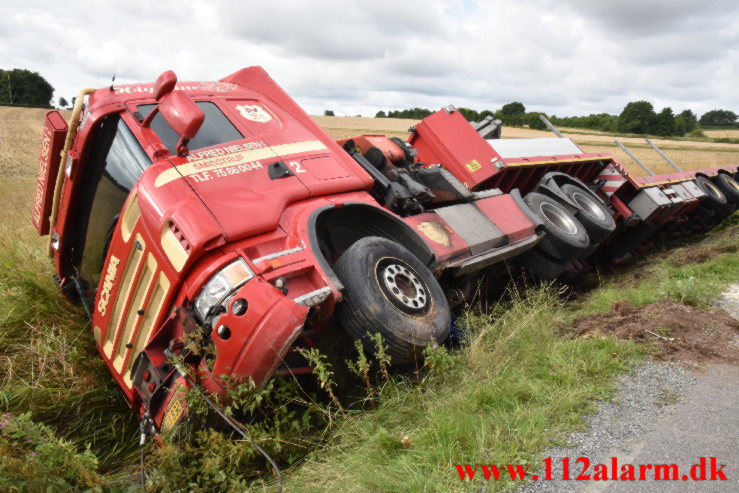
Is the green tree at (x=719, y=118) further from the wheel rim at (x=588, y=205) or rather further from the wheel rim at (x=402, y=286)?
the wheel rim at (x=402, y=286)

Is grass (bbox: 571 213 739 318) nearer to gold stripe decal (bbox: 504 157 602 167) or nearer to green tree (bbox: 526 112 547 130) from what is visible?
gold stripe decal (bbox: 504 157 602 167)

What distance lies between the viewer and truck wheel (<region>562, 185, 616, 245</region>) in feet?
19.5

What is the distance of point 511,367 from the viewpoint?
353cm

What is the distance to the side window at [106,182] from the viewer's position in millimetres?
3672

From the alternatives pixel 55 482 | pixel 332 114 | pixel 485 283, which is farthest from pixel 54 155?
pixel 332 114

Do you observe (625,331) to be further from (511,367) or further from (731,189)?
(731,189)

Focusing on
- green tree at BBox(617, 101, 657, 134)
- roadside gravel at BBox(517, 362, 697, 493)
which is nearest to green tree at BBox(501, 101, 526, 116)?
green tree at BBox(617, 101, 657, 134)

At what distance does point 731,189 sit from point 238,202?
8891mm

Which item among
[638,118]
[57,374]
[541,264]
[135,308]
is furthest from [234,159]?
[638,118]

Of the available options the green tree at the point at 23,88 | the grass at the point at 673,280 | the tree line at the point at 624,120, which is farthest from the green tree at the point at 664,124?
the green tree at the point at 23,88

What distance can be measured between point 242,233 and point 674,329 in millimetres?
2975

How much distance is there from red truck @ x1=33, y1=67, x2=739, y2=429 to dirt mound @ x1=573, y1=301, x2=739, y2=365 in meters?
0.96

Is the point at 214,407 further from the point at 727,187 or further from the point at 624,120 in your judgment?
the point at 624,120

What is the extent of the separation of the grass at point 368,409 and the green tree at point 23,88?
66015 millimetres
